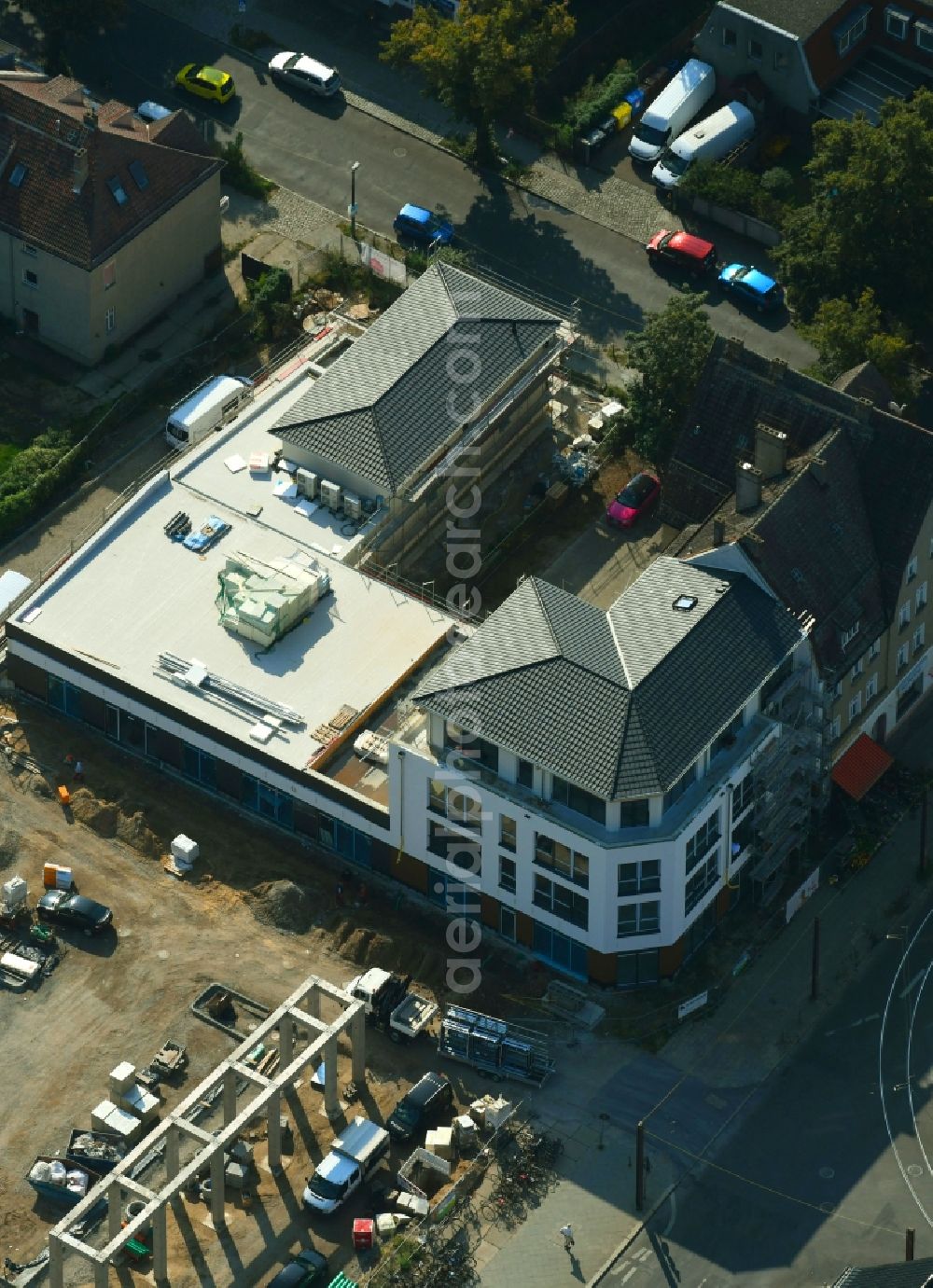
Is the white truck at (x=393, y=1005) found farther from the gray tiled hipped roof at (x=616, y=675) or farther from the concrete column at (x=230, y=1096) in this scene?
the gray tiled hipped roof at (x=616, y=675)

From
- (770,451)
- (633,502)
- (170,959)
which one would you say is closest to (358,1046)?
(170,959)

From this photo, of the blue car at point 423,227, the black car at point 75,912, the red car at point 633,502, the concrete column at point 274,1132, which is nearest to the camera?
the concrete column at point 274,1132

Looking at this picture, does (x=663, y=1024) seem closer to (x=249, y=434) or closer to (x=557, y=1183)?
(x=557, y=1183)

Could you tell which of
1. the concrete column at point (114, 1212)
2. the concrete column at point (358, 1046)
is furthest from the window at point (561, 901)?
the concrete column at point (114, 1212)

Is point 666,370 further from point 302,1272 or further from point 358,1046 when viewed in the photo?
point 302,1272

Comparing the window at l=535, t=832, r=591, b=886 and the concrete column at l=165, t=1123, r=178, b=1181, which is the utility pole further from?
the concrete column at l=165, t=1123, r=178, b=1181

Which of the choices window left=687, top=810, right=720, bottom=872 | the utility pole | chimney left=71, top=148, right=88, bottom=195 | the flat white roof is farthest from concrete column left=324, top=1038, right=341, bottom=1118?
chimney left=71, top=148, right=88, bottom=195

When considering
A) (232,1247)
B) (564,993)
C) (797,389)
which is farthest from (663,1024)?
(797,389)
